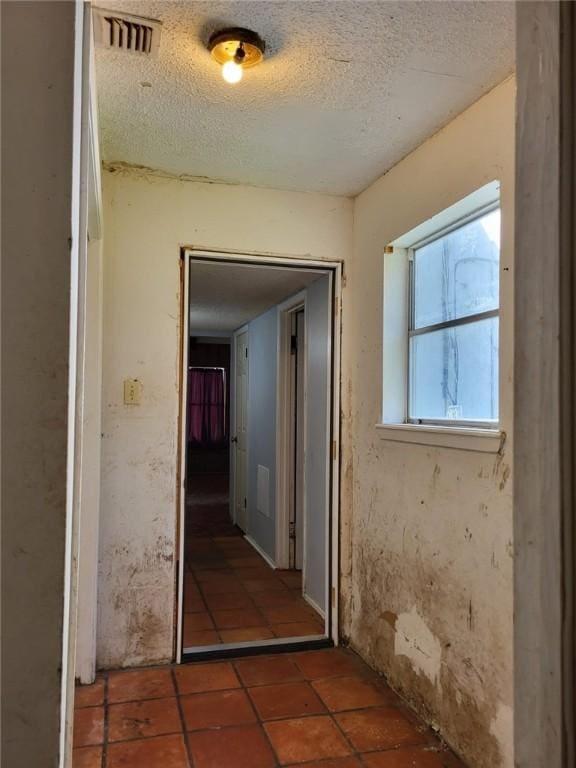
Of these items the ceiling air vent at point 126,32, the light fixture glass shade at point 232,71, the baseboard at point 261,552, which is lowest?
the baseboard at point 261,552

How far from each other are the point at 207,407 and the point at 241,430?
15.1ft

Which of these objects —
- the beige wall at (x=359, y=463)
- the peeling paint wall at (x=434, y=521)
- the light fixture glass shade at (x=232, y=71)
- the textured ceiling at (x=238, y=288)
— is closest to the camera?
the light fixture glass shade at (x=232, y=71)

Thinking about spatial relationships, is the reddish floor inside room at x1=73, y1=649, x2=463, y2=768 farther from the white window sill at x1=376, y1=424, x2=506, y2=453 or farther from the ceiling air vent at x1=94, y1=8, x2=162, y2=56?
the ceiling air vent at x1=94, y1=8, x2=162, y2=56

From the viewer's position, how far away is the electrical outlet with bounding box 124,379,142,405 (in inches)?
108

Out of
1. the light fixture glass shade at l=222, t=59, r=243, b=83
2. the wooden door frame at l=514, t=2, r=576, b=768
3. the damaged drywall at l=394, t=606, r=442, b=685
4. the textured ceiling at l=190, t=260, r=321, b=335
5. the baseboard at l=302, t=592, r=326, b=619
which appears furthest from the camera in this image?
the textured ceiling at l=190, t=260, r=321, b=335

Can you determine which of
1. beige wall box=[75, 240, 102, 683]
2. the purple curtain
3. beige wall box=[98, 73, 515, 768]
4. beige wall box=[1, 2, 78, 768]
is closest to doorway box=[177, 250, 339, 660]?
beige wall box=[98, 73, 515, 768]

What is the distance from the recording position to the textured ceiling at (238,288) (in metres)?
3.51

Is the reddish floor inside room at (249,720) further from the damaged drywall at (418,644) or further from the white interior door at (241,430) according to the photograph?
the white interior door at (241,430)

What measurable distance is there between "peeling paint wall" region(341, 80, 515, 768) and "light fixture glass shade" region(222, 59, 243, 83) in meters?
0.88

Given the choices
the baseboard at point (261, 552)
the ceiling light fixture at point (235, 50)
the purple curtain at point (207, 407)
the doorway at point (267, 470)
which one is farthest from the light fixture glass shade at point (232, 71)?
the purple curtain at point (207, 407)

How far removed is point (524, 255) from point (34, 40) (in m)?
0.75

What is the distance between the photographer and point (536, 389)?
1.96 feet

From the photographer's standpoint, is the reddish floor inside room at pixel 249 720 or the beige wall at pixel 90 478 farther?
the beige wall at pixel 90 478

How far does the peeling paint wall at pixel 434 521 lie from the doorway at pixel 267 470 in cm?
21
